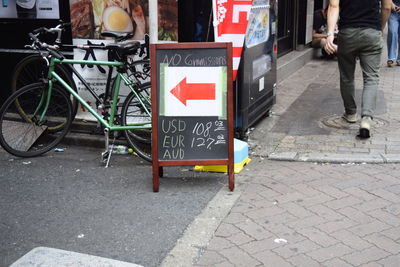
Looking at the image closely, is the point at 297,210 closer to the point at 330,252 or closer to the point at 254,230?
the point at 254,230

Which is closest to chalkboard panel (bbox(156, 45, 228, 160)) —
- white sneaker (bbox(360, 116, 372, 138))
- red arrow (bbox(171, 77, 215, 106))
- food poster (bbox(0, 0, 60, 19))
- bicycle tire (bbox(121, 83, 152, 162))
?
red arrow (bbox(171, 77, 215, 106))

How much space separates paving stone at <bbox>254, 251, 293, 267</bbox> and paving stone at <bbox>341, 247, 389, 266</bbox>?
0.40 metres

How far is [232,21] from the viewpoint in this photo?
505cm

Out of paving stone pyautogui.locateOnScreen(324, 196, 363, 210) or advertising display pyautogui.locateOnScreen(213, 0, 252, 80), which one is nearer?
paving stone pyautogui.locateOnScreen(324, 196, 363, 210)

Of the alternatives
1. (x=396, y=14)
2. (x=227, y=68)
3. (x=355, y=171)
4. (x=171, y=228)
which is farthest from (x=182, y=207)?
(x=396, y=14)

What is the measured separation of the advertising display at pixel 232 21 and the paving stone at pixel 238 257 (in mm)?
2066

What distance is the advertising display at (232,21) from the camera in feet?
16.5

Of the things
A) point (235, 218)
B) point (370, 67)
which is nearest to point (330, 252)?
point (235, 218)

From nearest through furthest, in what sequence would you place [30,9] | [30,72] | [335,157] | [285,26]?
[335,157]
[30,72]
[30,9]
[285,26]

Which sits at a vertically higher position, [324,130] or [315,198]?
[324,130]

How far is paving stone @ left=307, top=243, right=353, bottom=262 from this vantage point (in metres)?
3.49

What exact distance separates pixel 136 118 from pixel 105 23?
3.91ft

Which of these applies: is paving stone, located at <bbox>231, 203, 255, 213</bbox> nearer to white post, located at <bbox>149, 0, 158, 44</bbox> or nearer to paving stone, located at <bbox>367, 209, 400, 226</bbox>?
paving stone, located at <bbox>367, 209, 400, 226</bbox>

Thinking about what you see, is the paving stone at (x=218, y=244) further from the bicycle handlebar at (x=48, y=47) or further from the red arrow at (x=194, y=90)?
the bicycle handlebar at (x=48, y=47)
